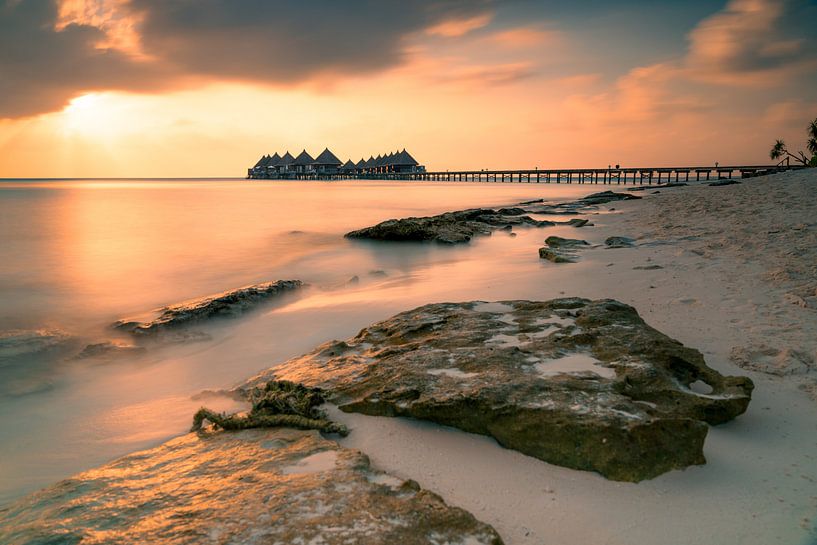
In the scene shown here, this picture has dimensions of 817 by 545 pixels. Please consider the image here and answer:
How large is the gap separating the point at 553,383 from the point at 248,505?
5.07 ft

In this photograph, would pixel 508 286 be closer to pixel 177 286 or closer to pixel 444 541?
pixel 444 541

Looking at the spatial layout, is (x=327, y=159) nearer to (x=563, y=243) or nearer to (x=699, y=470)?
(x=563, y=243)

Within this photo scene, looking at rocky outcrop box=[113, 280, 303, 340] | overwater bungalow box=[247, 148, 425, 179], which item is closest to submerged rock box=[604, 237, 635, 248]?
rocky outcrop box=[113, 280, 303, 340]

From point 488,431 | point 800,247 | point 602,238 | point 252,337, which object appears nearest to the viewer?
point 488,431

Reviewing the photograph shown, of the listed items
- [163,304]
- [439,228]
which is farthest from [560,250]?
[163,304]

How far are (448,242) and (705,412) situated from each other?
29.5 feet

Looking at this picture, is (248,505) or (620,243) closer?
(248,505)

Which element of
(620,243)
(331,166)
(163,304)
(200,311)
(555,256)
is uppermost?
(331,166)

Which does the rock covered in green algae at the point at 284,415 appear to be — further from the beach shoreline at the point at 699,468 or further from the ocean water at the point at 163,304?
the ocean water at the point at 163,304

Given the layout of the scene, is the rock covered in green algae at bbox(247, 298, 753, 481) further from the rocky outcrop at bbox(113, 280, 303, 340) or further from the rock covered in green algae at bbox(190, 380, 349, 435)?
the rocky outcrop at bbox(113, 280, 303, 340)

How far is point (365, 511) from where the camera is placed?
5.48 ft

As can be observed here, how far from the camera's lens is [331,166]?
9700cm

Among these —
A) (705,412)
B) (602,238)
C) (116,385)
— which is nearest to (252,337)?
(116,385)

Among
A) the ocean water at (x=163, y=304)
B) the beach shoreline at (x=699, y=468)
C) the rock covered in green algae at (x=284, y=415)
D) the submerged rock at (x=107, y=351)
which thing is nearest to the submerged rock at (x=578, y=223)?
the ocean water at (x=163, y=304)
